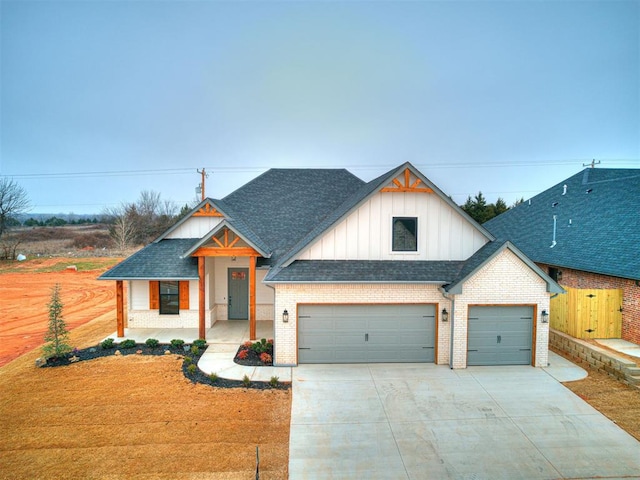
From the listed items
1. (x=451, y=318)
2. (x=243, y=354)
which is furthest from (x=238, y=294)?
(x=451, y=318)

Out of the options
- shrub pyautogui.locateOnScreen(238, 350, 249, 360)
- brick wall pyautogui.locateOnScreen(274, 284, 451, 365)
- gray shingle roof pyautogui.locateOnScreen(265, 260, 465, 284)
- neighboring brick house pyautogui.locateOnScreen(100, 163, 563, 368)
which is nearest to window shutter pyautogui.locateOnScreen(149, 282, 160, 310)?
neighboring brick house pyautogui.locateOnScreen(100, 163, 563, 368)

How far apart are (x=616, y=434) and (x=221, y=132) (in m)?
39.7

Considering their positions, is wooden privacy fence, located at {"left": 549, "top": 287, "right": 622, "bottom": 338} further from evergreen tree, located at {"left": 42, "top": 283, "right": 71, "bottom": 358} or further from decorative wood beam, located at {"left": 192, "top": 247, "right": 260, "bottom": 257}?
evergreen tree, located at {"left": 42, "top": 283, "right": 71, "bottom": 358}

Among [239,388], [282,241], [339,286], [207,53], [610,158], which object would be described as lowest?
[239,388]

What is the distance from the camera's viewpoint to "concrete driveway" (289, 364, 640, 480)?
6652 mm

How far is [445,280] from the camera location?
11648 mm

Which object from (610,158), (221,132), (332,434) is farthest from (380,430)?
(610,158)

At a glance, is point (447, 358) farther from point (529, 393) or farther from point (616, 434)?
point (616, 434)

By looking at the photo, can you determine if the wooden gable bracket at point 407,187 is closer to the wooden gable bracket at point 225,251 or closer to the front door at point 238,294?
the wooden gable bracket at point 225,251

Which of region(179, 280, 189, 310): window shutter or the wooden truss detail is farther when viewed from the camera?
the wooden truss detail

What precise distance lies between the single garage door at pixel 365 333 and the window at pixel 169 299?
7.50m

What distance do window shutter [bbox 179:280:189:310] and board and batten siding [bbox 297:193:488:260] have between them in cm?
699

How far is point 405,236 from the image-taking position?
495 inches

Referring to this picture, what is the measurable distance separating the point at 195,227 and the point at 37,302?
48.8ft
